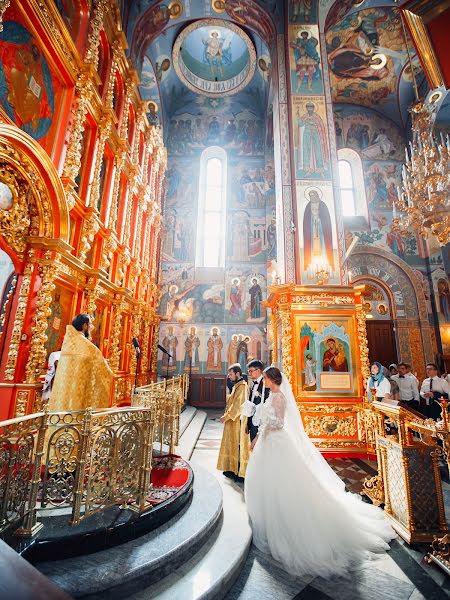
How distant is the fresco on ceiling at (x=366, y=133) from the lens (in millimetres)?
14008

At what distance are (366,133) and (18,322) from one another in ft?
53.1

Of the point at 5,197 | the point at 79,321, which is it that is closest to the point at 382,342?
the point at 79,321

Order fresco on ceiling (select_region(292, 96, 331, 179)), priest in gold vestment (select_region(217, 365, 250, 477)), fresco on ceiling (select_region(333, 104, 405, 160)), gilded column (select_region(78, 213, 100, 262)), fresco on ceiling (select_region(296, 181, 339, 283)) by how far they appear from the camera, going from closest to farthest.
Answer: priest in gold vestment (select_region(217, 365, 250, 477)) < gilded column (select_region(78, 213, 100, 262)) < fresco on ceiling (select_region(296, 181, 339, 283)) < fresco on ceiling (select_region(292, 96, 331, 179)) < fresco on ceiling (select_region(333, 104, 405, 160))

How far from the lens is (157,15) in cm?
1048

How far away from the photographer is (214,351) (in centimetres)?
1295

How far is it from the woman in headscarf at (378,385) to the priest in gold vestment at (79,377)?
14.9 feet

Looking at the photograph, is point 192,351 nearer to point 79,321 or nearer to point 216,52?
point 79,321

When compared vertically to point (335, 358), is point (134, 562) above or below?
below

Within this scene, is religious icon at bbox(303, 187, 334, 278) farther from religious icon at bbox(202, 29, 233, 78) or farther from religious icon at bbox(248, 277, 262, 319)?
religious icon at bbox(202, 29, 233, 78)

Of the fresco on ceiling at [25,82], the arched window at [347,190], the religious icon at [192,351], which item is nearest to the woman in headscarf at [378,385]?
Answer: the fresco on ceiling at [25,82]

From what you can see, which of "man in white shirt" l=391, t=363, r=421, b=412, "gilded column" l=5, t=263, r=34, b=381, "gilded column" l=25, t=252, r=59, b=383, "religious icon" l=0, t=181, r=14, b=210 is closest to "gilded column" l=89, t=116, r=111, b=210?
"religious icon" l=0, t=181, r=14, b=210

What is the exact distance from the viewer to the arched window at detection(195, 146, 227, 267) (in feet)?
47.4

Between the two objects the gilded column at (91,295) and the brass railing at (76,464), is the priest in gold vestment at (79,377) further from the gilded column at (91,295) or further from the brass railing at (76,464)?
the gilded column at (91,295)

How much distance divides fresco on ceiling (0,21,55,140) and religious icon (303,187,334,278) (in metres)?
5.73
